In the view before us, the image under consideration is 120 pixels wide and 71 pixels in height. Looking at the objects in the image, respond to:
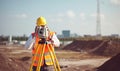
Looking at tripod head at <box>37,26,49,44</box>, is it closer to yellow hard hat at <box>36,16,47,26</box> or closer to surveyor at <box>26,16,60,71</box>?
surveyor at <box>26,16,60,71</box>

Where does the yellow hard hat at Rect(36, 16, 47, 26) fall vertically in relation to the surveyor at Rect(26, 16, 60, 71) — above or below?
above

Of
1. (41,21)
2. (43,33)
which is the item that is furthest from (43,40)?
(41,21)

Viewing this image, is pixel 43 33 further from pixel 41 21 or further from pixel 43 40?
pixel 41 21

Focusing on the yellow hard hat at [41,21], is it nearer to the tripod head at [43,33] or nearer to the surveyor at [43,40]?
the surveyor at [43,40]

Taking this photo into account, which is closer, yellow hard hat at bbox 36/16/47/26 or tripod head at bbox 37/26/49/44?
tripod head at bbox 37/26/49/44

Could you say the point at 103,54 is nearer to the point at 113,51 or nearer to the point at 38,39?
the point at 113,51

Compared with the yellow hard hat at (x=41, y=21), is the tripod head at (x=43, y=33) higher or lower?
lower

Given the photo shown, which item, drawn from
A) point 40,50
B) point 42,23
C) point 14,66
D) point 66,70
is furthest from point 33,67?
point 66,70

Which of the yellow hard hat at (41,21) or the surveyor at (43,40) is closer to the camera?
the surveyor at (43,40)

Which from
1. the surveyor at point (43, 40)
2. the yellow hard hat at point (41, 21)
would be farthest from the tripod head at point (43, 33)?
the yellow hard hat at point (41, 21)

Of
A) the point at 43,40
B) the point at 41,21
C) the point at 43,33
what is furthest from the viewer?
the point at 41,21

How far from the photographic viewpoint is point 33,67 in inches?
187

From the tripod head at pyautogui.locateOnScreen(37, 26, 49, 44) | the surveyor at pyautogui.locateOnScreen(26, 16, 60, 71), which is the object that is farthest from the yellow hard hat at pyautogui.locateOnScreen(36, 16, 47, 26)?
the tripod head at pyautogui.locateOnScreen(37, 26, 49, 44)

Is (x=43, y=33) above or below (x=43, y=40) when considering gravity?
above
